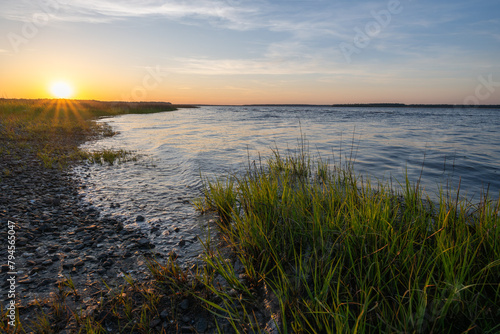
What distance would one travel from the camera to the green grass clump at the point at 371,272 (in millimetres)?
2341

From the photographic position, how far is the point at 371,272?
2957 mm

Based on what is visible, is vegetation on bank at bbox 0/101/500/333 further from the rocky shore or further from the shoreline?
the rocky shore

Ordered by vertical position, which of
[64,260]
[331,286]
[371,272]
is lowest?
[64,260]

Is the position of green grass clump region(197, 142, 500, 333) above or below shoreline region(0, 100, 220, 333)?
above

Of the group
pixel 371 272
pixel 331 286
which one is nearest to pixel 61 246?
pixel 331 286


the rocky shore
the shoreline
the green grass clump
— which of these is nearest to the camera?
the green grass clump

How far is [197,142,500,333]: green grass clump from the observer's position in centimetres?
234

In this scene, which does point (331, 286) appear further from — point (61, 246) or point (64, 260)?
point (61, 246)

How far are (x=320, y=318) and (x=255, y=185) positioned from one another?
2.84 m

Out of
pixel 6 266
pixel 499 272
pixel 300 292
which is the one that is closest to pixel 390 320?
pixel 300 292

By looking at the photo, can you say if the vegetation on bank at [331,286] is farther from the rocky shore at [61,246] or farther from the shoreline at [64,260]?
the rocky shore at [61,246]

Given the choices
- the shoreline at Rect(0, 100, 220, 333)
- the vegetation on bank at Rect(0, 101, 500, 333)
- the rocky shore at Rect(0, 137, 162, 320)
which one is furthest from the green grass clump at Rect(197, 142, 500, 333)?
the rocky shore at Rect(0, 137, 162, 320)

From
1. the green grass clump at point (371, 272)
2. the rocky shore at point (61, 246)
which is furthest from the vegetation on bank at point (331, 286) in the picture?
the rocky shore at point (61, 246)

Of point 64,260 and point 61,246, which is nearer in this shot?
point 64,260
